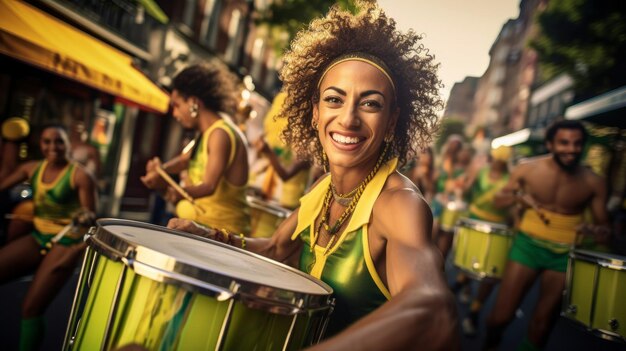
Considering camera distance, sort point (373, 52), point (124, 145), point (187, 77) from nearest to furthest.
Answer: point (373, 52)
point (187, 77)
point (124, 145)

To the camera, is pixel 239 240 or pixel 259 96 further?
pixel 259 96

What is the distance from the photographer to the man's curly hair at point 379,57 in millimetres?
2037

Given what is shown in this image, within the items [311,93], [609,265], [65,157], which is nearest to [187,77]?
[65,157]

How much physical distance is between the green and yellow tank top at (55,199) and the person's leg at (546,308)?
3845 mm

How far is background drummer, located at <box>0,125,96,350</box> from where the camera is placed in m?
3.32

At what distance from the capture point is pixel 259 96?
22.9m

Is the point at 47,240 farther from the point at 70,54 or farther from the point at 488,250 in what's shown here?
the point at 70,54

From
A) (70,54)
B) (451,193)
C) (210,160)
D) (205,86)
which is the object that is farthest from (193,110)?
(451,193)

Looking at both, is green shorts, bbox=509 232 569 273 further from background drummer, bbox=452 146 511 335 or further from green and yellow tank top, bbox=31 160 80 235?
green and yellow tank top, bbox=31 160 80 235

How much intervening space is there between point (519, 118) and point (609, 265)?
149 feet

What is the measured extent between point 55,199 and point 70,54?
512 cm

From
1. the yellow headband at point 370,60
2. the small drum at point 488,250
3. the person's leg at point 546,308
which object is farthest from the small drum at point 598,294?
the yellow headband at point 370,60

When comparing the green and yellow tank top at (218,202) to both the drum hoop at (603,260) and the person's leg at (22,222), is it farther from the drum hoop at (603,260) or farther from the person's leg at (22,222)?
the drum hoop at (603,260)

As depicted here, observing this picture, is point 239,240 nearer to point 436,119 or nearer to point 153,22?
point 436,119
